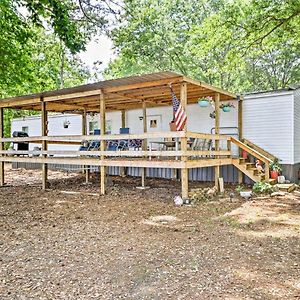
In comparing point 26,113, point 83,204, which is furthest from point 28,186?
point 26,113

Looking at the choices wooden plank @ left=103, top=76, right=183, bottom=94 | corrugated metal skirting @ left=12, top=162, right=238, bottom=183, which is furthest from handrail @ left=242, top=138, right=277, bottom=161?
A: wooden plank @ left=103, top=76, right=183, bottom=94

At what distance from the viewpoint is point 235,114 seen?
33.7ft

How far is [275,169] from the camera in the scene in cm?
914

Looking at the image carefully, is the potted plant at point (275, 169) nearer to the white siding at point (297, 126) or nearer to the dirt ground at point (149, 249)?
the white siding at point (297, 126)

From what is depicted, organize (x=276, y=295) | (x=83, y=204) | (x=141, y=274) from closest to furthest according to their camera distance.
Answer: (x=276, y=295) → (x=141, y=274) → (x=83, y=204)

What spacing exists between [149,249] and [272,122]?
23.1ft

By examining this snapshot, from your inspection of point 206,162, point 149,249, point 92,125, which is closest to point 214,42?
point 206,162

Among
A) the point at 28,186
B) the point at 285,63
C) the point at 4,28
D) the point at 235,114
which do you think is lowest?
the point at 28,186

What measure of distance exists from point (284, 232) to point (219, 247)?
130 centimetres

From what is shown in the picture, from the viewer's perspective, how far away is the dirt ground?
2822mm

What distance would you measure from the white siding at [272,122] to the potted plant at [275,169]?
24cm

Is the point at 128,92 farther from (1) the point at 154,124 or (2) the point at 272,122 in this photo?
(2) the point at 272,122

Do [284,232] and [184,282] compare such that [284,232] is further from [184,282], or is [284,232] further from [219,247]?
[184,282]

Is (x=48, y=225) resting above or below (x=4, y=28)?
below
